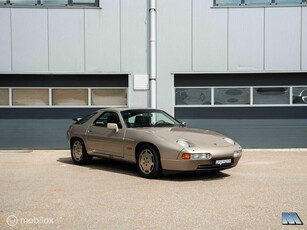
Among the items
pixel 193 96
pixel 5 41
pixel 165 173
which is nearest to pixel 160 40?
pixel 193 96

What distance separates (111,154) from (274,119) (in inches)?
248

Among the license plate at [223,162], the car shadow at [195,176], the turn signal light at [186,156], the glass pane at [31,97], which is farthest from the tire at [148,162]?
the glass pane at [31,97]

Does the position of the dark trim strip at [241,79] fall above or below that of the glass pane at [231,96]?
above

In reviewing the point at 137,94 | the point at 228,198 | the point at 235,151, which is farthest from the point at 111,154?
the point at 137,94

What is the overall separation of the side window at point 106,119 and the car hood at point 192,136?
1.04 metres

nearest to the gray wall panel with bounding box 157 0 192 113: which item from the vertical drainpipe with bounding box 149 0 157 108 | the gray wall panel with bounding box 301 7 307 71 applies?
the vertical drainpipe with bounding box 149 0 157 108

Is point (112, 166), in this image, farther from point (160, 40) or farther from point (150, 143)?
point (160, 40)

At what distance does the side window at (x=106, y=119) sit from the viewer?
347 inches

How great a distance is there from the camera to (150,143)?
7.66m

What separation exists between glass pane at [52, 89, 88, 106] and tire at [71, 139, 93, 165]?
339cm

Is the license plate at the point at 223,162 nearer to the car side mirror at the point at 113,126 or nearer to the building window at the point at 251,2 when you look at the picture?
the car side mirror at the point at 113,126

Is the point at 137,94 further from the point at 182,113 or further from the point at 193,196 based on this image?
the point at 193,196

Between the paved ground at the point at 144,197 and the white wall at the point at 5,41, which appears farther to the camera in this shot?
the white wall at the point at 5,41

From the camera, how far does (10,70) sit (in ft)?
41.3
